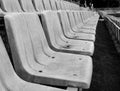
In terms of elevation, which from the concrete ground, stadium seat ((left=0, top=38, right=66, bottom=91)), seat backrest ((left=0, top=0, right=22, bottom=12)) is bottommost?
the concrete ground

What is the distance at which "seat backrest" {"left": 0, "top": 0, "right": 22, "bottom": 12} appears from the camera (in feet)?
5.19

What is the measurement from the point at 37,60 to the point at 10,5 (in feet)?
3.02

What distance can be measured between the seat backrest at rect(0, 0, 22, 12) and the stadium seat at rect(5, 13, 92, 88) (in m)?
0.70

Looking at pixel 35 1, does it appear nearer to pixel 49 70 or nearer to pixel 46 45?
pixel 46 45

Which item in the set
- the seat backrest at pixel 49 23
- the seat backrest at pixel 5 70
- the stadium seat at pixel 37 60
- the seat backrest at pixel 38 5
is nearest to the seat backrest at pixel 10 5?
the seat backrest at pixel 38 5

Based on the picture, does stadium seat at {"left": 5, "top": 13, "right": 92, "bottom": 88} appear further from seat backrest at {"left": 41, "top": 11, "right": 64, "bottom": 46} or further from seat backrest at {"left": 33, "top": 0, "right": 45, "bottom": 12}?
seat backrest at {"left": 33, "top": 0, "right": 45, "bottom": 12}

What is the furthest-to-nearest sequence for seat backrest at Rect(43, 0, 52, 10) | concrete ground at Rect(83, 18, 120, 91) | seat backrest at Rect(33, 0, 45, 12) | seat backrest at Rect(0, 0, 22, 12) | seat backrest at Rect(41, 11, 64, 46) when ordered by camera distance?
seat backrest at Rect(43, 0, 52, 10), seat backrest at Rect(33, 0, 45, 12), seat backrest at Rect(0, 0, 22, 12), concrete ground at Rect(83, 18, 120, 91), seat backrest at Rect(41, 11, 64, 46)

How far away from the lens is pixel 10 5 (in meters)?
1.66

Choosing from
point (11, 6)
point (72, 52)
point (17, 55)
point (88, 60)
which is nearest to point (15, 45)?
Answer: point (17, 55)

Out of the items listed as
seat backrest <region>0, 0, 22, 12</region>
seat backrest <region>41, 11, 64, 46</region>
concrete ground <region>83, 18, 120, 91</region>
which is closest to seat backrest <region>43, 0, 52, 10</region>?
seat backrest <region>0, 0, 22, 12</region>

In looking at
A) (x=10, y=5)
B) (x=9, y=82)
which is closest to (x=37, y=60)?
(x=9, y=82)

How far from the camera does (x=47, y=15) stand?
1062mm

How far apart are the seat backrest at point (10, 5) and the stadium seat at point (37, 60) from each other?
70 cm

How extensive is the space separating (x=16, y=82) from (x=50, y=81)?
Result: 11 cm
